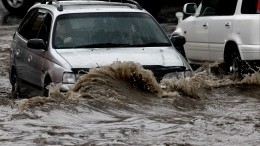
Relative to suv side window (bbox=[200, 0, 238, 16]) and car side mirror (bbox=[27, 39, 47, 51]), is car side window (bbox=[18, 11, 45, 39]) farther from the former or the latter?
suv side window (bbox=[200, 0, 238, 16])

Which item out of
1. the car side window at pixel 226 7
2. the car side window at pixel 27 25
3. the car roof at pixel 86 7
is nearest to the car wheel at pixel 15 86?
the car side window at pixel 27 25

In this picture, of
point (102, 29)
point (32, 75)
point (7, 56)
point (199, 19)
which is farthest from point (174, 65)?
point (7, 56)

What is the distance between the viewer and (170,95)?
414 inches

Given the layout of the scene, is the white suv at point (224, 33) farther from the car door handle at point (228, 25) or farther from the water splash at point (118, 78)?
the water splash at point (118, 78)

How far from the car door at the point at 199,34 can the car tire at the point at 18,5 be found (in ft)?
35.9

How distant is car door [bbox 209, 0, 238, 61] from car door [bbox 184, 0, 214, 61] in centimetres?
19

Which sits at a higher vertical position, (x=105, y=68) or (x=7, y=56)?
(x=105, y=68)

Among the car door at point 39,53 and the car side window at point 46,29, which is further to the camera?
the car side window at point 46,29

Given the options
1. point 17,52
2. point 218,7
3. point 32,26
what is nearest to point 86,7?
point 32,26

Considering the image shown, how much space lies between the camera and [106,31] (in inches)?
448

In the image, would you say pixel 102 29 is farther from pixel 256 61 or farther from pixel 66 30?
pixel 256 61

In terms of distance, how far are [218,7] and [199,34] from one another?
609 millimetres

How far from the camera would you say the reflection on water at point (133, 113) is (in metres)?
8.22

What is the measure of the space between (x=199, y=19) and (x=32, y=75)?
4.31m
